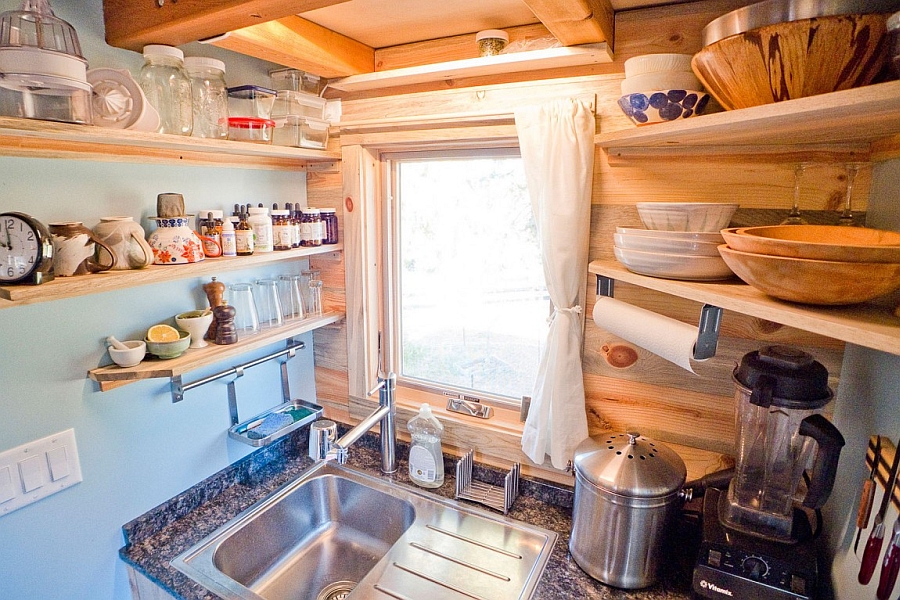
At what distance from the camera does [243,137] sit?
1.32 meters

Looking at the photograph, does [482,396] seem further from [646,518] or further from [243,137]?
[243,137]

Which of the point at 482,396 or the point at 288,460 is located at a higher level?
the point at 482,396

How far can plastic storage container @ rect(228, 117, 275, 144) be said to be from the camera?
131 centimetres

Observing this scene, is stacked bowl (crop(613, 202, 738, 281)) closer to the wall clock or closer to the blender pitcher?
the blender pitcher

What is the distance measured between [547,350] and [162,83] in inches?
45.0

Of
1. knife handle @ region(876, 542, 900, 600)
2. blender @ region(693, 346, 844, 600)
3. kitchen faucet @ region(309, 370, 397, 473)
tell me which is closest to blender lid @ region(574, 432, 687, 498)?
blender @ region(693, 346, 844, 600)

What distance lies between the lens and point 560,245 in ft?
4.11

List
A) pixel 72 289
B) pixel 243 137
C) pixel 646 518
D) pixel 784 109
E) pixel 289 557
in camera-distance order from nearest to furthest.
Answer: pixel 784 109
pixel 72 289
pixel 646 518
pixel 243 137
pixel 289 557

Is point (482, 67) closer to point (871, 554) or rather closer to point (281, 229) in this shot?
point (281, 229)

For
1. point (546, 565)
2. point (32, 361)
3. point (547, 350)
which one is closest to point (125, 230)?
point (32, 361)

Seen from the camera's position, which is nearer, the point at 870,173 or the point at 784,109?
the point at 784,109

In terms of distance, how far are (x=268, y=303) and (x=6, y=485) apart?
0.73m

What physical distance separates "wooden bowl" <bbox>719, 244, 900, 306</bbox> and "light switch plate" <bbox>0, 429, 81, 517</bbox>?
4.50 feet

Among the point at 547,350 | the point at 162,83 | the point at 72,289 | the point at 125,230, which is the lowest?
the point at 547,350
